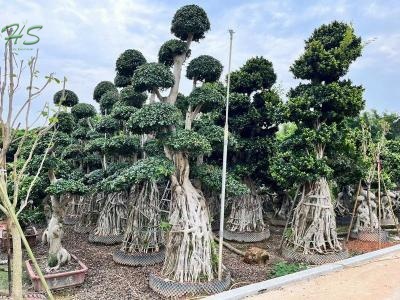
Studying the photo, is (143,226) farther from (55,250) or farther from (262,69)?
(262,69)

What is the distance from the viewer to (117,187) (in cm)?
661

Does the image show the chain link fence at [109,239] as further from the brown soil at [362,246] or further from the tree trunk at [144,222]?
the brown soil at [362,246]

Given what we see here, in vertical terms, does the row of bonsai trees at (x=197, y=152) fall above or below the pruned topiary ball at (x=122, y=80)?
below

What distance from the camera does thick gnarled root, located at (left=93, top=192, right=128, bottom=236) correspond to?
382 inches

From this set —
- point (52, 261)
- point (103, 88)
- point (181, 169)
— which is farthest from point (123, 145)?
point (103, 88)

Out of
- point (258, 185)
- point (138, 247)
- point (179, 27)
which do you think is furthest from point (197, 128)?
point (258, 185)

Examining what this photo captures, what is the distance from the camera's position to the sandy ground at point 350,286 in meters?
5.50

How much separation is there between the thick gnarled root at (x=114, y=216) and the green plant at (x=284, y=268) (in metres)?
4.22

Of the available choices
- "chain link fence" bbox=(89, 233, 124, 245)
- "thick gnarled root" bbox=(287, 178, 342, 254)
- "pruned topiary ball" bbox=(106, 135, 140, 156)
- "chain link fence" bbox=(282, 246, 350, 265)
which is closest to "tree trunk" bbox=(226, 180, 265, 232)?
"thick gnarled root" bbox=(287, 178, 342, 254)

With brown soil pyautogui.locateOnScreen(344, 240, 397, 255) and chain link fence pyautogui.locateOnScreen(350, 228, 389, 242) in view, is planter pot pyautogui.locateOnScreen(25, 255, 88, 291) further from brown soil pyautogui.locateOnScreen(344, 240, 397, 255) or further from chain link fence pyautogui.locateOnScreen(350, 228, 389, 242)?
chain link fence pyautogui.locateOnScreen(350, 228, 389, 242)

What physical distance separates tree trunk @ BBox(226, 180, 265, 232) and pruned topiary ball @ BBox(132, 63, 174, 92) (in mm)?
4620

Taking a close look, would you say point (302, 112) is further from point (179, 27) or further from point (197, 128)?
point (179, 27)

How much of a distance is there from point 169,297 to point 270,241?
496 centimetres

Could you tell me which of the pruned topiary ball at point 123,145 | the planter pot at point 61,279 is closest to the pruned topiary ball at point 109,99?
the pruned topiary ball at point 123,145
